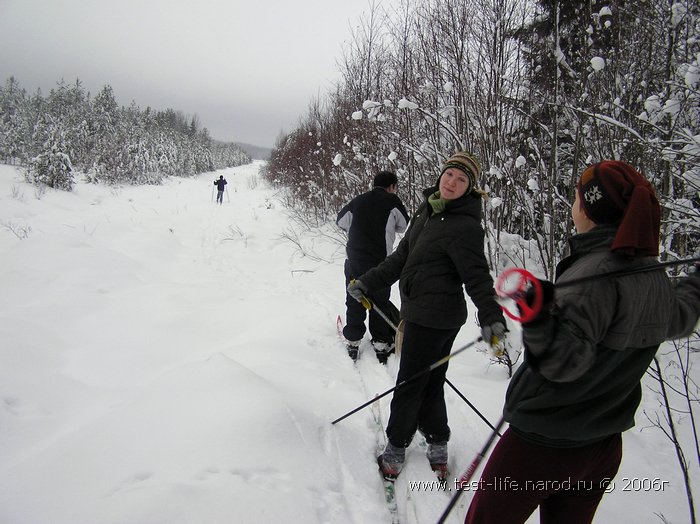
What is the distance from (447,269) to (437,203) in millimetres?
399

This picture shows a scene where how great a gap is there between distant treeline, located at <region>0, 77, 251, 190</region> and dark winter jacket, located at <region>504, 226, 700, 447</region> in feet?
74.9

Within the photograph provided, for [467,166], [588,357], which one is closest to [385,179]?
[467,166]

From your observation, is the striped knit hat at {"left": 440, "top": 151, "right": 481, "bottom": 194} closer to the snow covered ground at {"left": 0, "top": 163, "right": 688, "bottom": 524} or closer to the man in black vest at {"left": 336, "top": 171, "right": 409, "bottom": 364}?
the man in black vest at {"left": 336, "top": 171, "right": 409, "bottom": 364}

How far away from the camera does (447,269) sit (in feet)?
6.68

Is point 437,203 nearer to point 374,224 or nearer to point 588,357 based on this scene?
point 588,357

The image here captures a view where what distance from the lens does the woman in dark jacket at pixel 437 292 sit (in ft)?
6.40

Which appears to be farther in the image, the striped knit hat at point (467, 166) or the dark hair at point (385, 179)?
the dark hair at point (385, 179)

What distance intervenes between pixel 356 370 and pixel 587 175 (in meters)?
3.03

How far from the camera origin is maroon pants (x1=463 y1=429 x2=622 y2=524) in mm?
1234

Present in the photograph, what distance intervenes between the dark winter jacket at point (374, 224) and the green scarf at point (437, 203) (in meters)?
1.68

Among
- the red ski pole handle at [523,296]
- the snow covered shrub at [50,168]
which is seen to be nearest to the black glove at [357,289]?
the red ski pole handle at [523,296]

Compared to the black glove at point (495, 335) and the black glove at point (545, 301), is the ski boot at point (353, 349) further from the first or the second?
the black glove at point (545, 301)

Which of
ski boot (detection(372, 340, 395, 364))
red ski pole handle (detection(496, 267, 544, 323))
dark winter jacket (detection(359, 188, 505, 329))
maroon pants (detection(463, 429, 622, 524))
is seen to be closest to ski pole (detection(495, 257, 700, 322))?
red ski pole handle (detection(496, 267, 544, 323))

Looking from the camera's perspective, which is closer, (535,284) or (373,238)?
(535,284)
